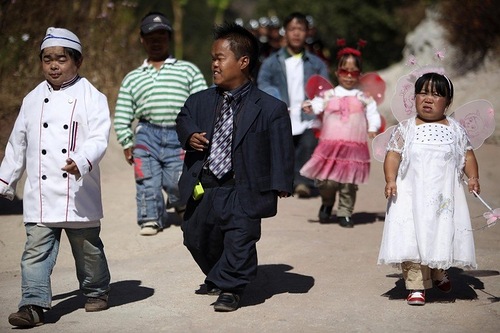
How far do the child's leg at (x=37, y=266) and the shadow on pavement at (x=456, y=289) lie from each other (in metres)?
2.39

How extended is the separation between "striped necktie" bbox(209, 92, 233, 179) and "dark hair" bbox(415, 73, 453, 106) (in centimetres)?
135

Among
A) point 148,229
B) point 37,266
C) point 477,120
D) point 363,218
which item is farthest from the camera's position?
point 363,218

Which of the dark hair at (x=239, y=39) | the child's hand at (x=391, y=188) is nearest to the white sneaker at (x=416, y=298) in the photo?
the child's hand at (x=391, y=188)

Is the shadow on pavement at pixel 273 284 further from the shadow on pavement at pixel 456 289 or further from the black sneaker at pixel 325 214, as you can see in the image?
the black sneaker at pixel 325 214

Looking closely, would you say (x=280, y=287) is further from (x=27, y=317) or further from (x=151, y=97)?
(x=151, y=97)

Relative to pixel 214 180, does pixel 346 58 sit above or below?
above

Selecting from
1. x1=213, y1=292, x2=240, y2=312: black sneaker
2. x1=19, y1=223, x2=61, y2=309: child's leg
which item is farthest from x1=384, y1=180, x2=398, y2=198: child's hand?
x1=19, y1=223, x2=61, y2=309: child's leg

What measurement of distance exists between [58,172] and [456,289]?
3037 mm

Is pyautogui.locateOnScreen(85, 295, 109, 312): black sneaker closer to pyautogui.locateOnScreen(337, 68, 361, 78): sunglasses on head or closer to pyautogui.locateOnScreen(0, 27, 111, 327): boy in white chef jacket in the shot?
pyautogui.locateOnScreen(0, 27, 111, 327): boy in white chef jacket

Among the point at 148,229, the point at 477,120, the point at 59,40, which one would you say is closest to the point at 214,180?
the point at 59,40

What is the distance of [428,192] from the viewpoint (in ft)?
21.3

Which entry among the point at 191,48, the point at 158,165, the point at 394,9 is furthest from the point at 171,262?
the point at 191,48

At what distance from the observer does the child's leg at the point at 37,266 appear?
6008 millimetres

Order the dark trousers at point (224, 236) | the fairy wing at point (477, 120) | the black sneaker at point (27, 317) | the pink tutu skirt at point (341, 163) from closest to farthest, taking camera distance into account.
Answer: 1. the black sneaker at point (27, 317)
2. the dark trousers at point (224, 236)
3. the fairy wing at point (477, 120)
4. the pink tutu skirt at point (341, 163)
